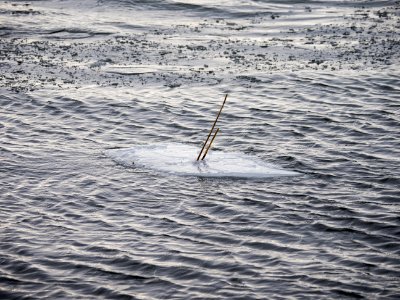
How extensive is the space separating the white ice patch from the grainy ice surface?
Answer: 0.13ft

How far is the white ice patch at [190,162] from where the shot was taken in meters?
12.1

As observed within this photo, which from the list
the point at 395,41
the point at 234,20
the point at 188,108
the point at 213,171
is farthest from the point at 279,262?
the point at 234,20

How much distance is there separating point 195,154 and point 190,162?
1.42 ft

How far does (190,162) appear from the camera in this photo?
12.6m

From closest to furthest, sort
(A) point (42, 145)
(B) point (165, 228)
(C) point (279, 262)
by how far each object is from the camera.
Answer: (C) point (279, 262)
(B) point (165, 228)
(A) point (42, 145)

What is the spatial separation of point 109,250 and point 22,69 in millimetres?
9725

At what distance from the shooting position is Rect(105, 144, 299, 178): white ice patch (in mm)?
12102

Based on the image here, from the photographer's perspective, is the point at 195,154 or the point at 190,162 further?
the point at 195,154

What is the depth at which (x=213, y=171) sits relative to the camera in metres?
12.2

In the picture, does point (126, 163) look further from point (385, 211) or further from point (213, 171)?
point (385, 211)

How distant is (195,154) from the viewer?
13008mm

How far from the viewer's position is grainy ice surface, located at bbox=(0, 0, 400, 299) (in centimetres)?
892

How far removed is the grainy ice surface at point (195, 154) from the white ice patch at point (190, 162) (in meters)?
0.04

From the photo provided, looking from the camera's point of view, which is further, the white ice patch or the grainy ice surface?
the white ice patch
